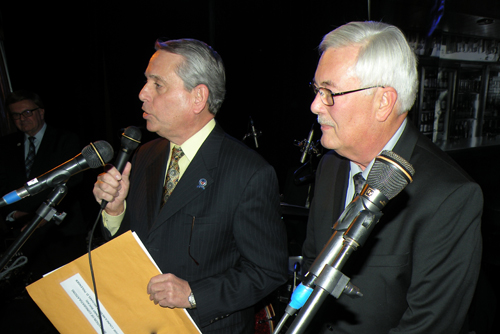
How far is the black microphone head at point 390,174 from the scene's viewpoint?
2.30ft

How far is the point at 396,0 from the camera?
4.72 m

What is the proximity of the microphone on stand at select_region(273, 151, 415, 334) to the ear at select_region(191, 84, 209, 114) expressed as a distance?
1.13 meters

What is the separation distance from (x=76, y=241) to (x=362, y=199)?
13.8ft

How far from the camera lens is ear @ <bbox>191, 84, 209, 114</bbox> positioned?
1.70 m

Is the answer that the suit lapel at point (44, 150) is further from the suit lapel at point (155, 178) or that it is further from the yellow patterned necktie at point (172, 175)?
the yellow patterned necktie at point (172, 175)

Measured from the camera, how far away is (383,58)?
1.24m

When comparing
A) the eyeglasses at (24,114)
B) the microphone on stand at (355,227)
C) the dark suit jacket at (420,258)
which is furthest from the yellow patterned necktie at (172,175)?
the eyeglasses at (24,114)

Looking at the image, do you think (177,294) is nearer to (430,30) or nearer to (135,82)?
(135,82)

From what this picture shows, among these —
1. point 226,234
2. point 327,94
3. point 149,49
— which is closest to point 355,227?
point 327,94

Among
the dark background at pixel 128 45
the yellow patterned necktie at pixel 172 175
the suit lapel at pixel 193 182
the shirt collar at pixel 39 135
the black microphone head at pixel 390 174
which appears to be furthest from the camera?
the dark background at pixel 128 45

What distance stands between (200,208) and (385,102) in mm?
874

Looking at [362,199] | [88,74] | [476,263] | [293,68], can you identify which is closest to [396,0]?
[293,68]

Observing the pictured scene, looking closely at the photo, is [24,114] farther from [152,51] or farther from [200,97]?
[200,97]

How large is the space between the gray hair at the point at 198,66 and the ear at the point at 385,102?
2.77ft
